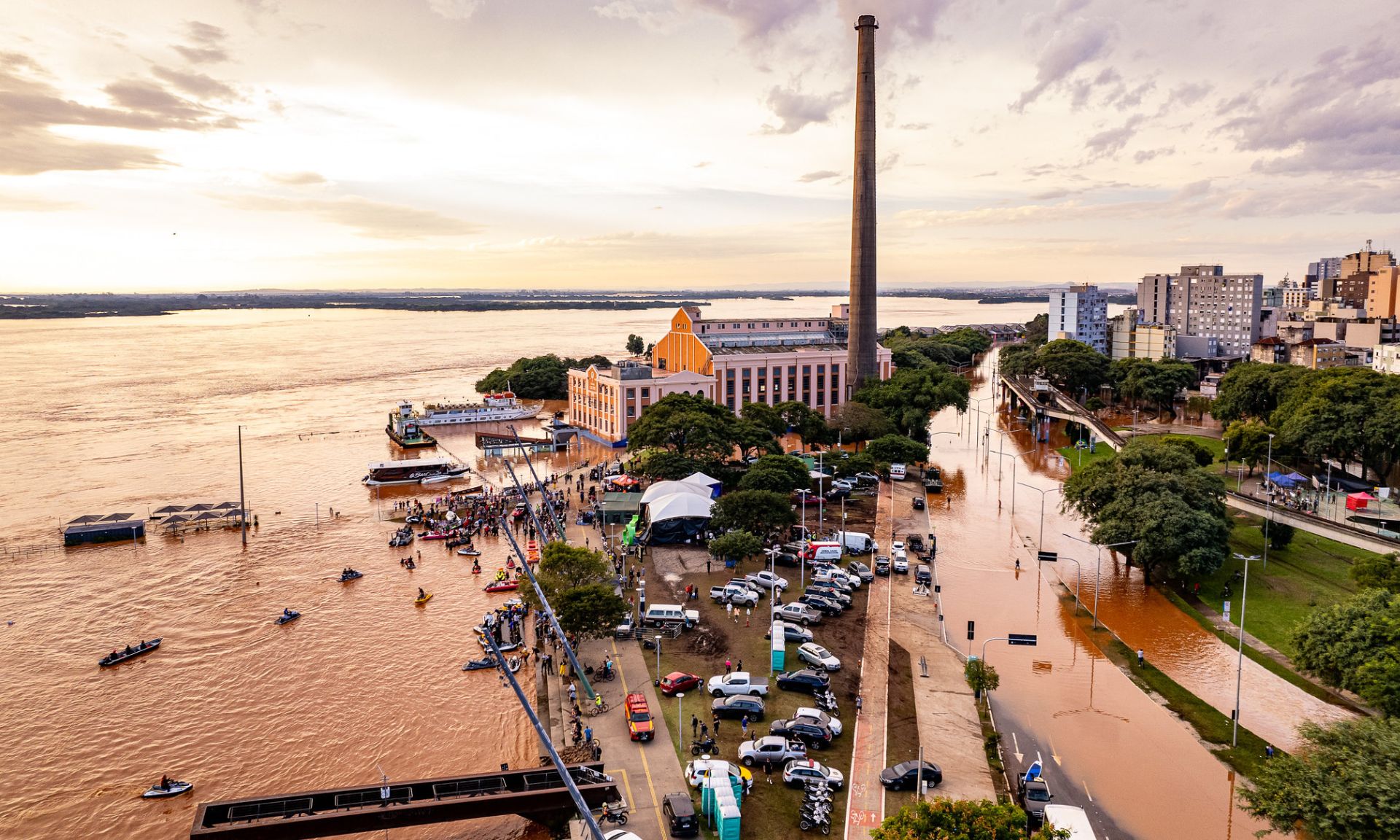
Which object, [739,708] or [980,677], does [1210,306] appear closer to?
[980,677]

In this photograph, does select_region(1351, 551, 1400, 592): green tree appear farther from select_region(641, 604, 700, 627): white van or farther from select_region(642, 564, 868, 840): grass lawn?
select_region(641, 604, 700, 627): white van

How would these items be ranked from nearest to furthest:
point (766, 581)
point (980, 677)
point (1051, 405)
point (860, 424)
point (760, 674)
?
point (980, 677) → point (760, 674) → point (766, 581) → point (860, 424) → point (1051, 405)

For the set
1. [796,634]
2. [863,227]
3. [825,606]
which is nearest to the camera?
[796,634]

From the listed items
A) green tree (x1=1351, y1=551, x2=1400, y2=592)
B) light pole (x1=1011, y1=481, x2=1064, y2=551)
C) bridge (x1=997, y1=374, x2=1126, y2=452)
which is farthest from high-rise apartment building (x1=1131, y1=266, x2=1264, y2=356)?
green tree (x1=1351, y1=551, x2=1400, y2=592)

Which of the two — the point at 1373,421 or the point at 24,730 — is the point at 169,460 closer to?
the point at 24,730

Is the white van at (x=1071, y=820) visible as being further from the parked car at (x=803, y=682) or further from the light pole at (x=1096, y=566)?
the light pole at (x=1096, y=566)

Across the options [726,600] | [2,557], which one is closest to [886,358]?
[726,600]

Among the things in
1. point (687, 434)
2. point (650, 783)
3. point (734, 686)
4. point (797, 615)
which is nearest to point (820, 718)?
point (734, 686)

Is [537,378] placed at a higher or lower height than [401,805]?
higher
